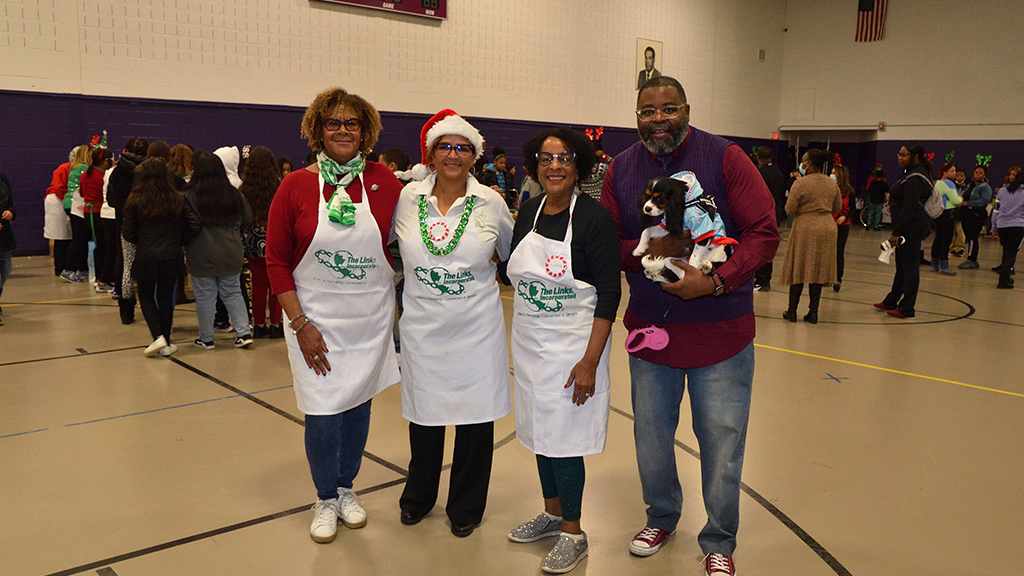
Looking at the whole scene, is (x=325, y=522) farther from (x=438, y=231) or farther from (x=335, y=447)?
(x=438, y=231)

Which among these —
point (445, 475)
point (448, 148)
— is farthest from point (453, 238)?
point (445, 475)

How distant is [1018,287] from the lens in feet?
31.6

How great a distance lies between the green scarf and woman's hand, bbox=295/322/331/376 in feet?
1.38

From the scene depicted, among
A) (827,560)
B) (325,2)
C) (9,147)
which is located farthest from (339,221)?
(325,2)

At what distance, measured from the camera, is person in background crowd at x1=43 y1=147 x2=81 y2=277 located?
29.7ft

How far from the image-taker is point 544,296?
254 centimetres

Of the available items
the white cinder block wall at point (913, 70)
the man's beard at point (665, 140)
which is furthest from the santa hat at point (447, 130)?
the white cinder block wall at point (913, 70)

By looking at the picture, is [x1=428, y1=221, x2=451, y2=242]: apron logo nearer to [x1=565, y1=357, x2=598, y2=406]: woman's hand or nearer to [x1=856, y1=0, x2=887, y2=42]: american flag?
[x1=565, y1=357, x2=598, y2=406]: woman's hand

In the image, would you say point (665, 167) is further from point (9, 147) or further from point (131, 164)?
point (9, 147)

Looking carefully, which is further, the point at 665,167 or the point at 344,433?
the point at 344,433

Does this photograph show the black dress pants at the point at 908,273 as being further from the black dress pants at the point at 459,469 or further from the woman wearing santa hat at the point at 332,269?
the woman wearing santa hat at the point at 332,269

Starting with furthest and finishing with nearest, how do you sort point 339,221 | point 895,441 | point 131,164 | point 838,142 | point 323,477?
point 838,142, point 131,164, point 895,441, point 323,477, point 339,221

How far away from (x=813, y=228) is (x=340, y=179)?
5432mm

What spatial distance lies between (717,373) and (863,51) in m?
20.3
